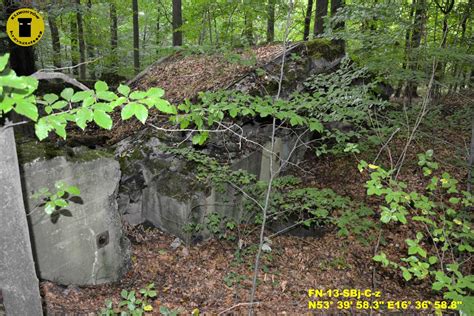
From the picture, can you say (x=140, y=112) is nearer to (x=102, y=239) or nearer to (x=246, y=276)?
(x=102, y=239)

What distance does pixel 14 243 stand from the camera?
1.71 m

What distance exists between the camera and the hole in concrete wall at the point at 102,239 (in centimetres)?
470

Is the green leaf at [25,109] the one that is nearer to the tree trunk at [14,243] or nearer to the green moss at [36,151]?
the tree trunk at [14,243]

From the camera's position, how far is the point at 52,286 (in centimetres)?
403

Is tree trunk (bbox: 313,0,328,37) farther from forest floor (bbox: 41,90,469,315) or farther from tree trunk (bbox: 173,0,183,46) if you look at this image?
forest floor (bbox: 41,90,469,315)

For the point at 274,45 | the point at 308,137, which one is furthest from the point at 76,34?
the point at 308,137

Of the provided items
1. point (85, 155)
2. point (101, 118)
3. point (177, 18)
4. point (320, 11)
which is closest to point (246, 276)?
point (85, 155)

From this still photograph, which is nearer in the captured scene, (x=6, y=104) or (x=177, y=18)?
(x=6, y=104)

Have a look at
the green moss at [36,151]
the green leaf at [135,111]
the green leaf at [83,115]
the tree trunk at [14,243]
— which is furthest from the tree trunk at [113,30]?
the green leaf at [135,111]

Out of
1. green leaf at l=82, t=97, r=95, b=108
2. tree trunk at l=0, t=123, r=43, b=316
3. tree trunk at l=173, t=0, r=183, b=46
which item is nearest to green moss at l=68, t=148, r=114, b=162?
tree trunk at l=0, t=123, r=43, b=316

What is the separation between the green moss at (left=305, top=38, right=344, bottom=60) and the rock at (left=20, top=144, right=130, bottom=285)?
6.68 metres

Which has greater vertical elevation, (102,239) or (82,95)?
(82,95)

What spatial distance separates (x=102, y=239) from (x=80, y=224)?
1.60ft

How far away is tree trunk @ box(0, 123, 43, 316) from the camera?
1.62 meters
